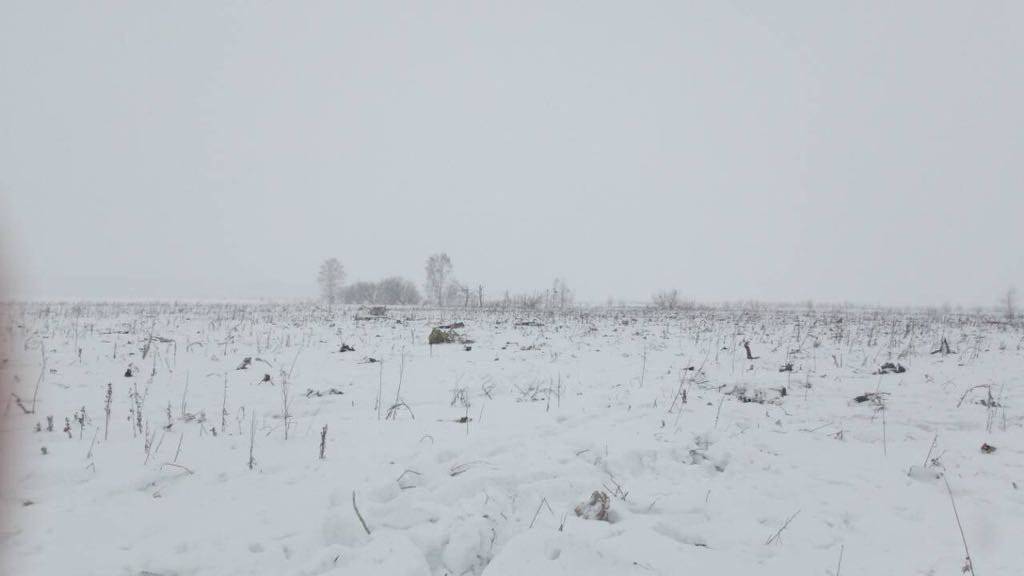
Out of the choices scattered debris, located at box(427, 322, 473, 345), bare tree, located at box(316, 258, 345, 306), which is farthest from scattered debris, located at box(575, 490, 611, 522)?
bare tree, located at box(316, 258, 345, 306)

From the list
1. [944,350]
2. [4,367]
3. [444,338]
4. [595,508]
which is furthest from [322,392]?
[944,350]

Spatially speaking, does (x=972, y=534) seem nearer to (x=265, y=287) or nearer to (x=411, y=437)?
(x=411, y=437)

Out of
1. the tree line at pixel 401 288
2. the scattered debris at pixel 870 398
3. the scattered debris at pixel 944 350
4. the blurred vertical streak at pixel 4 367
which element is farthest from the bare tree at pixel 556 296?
the blurred vertical streak at pixel 4 367

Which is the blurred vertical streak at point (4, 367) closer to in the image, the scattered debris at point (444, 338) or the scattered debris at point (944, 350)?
the scattered debris at point (444, 338)

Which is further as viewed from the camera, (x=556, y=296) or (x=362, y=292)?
(x=362, y=292)

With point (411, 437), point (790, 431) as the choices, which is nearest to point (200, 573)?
point (411, 437)

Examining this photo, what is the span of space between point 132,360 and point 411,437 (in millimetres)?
6572

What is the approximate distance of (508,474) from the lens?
407 cm

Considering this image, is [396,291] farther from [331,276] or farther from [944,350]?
[944,350]

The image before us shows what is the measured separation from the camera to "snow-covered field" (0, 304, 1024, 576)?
10.1 ft

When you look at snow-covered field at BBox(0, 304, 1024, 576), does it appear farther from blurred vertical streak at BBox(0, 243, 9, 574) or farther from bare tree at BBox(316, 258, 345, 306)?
bare tree at BBox(316, 258, 345, 306)

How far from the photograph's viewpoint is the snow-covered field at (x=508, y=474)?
3.08m

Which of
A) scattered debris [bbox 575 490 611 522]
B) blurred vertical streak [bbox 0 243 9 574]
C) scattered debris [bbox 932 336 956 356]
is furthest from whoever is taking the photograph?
scattered debris [bbox 932 336 956 356]

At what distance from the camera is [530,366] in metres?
8.97
